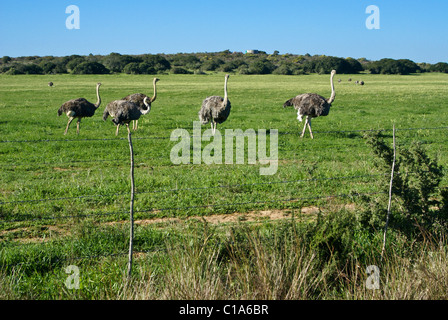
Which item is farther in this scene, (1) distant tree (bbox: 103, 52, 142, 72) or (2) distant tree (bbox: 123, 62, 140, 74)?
(1) distant tree (bbox: 103, 52, 142, 72)

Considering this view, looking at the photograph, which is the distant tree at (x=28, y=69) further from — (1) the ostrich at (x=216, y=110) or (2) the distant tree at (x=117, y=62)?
(1) the ostrich at (x=216, y=110)

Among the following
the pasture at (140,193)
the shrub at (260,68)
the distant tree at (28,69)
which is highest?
the shrub at (260,68)

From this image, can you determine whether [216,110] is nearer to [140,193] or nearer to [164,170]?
[164,170]

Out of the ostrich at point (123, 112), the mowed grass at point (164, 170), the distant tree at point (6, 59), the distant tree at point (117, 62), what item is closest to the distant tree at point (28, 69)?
the distant tree at point (117, 62)

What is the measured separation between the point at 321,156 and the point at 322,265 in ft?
25.1

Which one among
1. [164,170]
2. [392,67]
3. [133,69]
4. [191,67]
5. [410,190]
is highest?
[191,67]

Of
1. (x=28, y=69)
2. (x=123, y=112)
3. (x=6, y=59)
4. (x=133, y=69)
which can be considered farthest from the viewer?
(x=6, y=59)

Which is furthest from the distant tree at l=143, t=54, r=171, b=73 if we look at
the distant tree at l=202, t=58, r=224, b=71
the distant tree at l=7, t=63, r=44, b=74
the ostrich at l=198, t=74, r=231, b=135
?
the ostrich at l=198, t=74, r=231, b=135

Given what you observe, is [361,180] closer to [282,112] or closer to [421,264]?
[421,264]

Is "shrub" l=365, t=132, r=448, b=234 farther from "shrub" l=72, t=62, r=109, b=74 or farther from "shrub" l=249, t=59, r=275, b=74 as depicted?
"shrub" l=249, t=59, r=275, b=74

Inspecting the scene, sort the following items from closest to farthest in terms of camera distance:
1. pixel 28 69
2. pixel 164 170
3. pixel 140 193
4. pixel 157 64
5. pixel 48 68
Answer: pixel 140 193 → pixel 164 170 → pixel 28 69 → pixel 48 68 → pixel 157 64

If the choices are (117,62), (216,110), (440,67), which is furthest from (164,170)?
(440,67)

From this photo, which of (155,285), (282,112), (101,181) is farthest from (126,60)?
(155,285)
